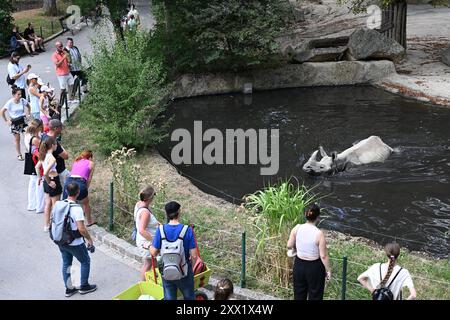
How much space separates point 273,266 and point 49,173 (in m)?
3.79

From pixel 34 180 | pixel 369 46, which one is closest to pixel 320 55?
pixel 369 46

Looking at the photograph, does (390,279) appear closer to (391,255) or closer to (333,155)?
(391,255)

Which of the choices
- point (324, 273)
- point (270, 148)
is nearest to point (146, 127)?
point (270, 148)

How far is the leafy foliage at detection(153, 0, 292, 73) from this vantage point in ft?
67.6

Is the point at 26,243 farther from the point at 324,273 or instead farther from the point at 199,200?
the point at 324,273

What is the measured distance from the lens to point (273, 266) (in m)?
9.08

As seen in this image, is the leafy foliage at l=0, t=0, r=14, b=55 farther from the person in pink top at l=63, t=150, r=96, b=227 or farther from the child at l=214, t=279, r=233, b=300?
the child at l=214, t=279, r=233, b=300

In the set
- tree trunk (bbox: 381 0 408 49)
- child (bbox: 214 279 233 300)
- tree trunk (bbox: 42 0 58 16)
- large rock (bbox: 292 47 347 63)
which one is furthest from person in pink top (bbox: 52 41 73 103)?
tree trunk (bbox: 42 0 58 16)

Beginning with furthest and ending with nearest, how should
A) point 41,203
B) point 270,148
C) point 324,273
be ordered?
point 270,148, point 41,203, point 324,273

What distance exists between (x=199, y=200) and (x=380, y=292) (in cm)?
550

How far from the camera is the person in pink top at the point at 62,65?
16969 millimetres

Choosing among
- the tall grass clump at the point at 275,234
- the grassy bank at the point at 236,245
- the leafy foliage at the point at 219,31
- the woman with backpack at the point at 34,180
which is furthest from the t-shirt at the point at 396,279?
the leafy foliage at the point at 219,31

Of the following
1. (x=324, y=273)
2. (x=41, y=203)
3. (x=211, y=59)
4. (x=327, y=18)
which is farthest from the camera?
(x=327, y=18)

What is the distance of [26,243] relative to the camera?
10.4 metres
